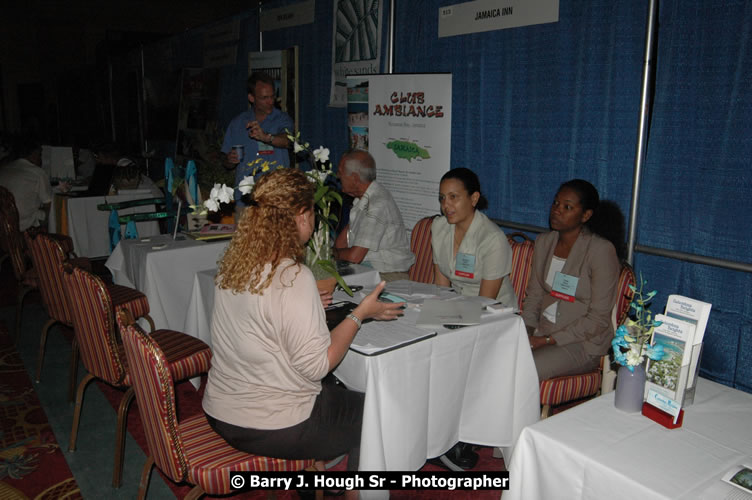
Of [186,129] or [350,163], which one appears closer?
[350,163]

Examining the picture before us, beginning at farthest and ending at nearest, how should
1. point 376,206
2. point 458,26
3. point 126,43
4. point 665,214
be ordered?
point 126,43 → point 458,26 → point 376,206 → point 665,214

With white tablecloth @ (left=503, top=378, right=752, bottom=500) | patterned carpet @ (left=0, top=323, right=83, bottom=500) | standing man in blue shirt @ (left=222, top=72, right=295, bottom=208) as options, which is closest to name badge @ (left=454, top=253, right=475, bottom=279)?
white tablecloth @ (left=503, top=378, right=752, bottom=500)

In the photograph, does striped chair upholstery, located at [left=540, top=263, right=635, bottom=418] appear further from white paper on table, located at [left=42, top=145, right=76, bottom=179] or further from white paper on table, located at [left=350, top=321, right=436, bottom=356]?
white paper on table, located at [left=42, top=145, right=76, bottom=179]

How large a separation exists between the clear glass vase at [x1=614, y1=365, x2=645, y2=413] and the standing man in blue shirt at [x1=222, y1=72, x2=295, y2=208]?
3625 mm

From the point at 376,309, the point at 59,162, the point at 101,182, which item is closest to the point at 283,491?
the point at 376,309

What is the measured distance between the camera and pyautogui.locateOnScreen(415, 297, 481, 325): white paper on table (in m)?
2.16

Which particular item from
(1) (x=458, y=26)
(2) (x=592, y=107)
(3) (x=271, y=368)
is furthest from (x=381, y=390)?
(1) (x=458, y=26)

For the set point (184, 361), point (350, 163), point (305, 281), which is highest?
point (350, 163)

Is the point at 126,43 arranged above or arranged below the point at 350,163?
above

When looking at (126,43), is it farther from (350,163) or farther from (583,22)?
(583,22)

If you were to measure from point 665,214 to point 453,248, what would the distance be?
3.44 ft

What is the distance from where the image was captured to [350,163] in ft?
A: 10.9

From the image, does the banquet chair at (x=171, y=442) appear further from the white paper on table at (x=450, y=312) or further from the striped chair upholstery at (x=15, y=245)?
the striped chair upholstery at (x=15, y=245)

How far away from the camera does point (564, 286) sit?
2.62 meters
